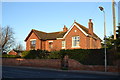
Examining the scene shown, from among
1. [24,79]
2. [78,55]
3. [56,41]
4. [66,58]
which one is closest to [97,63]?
[78,55]

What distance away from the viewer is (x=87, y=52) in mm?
25375

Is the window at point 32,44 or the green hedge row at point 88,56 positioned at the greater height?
the window at point 32,44

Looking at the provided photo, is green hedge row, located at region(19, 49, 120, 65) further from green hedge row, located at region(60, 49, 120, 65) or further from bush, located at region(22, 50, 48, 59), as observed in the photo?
bush, located at region(22, 50, 48, 59)

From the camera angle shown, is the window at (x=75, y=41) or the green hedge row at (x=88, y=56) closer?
the green hedge row at (x=88, y=56)

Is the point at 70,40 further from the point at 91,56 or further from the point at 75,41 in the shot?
the point at 91,56

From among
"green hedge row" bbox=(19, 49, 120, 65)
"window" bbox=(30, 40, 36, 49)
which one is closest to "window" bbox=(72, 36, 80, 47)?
"green hedge row" bbox=(19, 49, 120, 65)

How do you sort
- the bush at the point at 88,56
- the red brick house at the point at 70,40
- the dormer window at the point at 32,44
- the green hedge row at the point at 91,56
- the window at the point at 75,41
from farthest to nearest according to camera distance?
the dormer window at the point at 32,44 → the window at the point at 75,41 → the red brick house at the point at 70,40 → the bush at the point at 88,56 → the green hedge row at the point at 91,56

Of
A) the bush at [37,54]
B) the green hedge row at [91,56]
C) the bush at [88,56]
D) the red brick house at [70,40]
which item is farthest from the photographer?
the red brick house at [70,40]

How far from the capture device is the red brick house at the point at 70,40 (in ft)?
110

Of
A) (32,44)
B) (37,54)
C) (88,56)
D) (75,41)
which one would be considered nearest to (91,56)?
(88,56)

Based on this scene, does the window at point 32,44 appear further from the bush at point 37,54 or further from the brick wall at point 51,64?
the bush at point 37,54

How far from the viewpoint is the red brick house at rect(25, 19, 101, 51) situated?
33562 mm

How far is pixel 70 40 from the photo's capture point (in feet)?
114

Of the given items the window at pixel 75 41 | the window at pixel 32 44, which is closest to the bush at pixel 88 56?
the window at pixel 75 41
